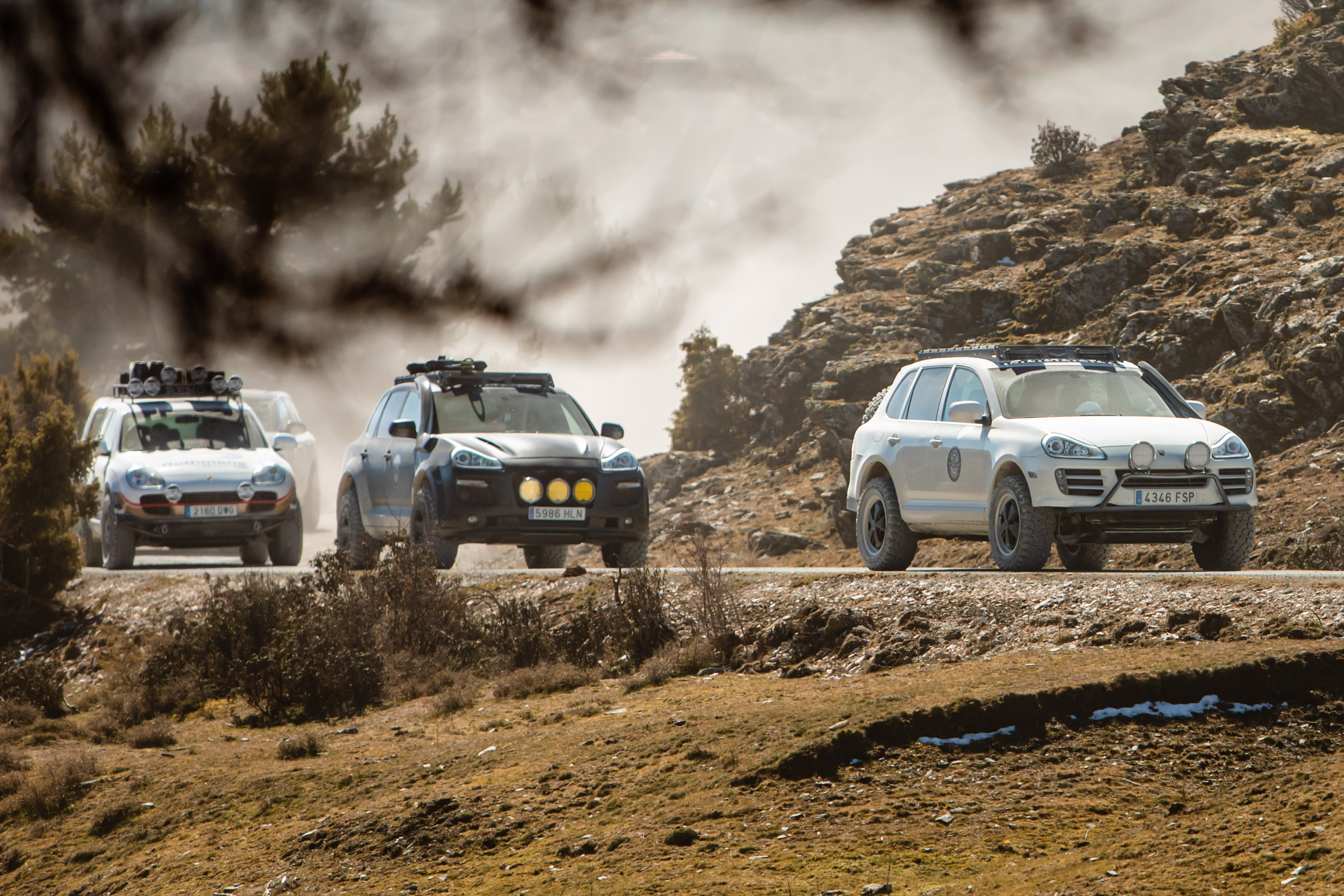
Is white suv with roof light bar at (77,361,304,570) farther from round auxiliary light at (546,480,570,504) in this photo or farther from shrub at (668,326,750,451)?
shrub at (668,326,750,451)

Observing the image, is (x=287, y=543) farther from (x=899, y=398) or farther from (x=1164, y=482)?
(x=1164, y=482)

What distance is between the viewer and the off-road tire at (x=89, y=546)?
58.7 ft

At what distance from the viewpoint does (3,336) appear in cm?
4978

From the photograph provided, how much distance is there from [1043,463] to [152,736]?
6763 millimetres

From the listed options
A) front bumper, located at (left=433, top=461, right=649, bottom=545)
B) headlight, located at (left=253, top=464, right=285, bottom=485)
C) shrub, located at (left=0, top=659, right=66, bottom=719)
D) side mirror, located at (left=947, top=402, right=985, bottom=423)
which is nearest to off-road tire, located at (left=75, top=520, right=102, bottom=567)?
headlight, located at (left=253, top=464, right=285, bottom=485)

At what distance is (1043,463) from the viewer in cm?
1033

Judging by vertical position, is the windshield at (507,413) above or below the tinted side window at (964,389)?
above

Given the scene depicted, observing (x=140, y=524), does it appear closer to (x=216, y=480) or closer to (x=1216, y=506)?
(x=216, y=480)

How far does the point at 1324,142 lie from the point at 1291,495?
1695 centimetres

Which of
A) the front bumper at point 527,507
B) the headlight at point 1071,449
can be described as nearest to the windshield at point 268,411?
the front bumper at point 527,507

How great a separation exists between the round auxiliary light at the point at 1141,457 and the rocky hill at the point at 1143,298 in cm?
967

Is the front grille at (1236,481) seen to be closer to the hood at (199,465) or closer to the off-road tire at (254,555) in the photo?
the hood at (199,465)

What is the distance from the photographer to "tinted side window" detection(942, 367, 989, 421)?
1152cm

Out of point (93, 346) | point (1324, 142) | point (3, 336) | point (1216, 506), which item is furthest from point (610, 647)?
point (3, 336)
